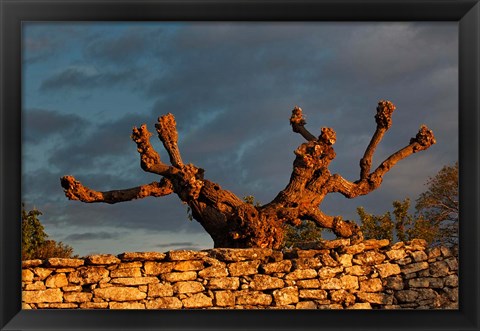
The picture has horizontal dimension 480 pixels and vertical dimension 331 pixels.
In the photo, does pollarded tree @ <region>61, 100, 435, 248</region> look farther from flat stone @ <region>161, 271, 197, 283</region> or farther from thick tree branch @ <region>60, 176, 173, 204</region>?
flat stone @ <region>161, 271, 197, 283</region>

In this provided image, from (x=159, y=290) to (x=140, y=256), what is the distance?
0.65 meters

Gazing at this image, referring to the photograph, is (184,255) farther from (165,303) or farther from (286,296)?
(286,296)

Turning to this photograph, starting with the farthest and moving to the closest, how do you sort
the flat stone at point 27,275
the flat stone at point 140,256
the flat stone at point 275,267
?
the flat stone at point 275,267
the flat stone at point 140,256
the flat stone at point 27,275

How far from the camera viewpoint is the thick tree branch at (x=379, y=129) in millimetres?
15125

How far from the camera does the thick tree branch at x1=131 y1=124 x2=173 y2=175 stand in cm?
1437

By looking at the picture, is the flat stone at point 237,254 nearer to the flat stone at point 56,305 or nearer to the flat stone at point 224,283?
the flat stone at point 224,283

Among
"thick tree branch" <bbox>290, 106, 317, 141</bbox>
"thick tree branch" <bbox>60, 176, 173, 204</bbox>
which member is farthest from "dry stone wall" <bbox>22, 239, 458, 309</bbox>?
"thick tree branch" <bbox>290, 106, 317, 141</bbox>

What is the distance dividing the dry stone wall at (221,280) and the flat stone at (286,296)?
0.02 metres

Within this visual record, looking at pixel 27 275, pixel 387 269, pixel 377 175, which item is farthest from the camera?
pixel 377 175

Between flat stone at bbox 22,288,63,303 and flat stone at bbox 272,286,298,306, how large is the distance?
3575 mm

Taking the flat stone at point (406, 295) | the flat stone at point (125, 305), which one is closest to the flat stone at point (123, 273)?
the flat stone at point (125, 305)

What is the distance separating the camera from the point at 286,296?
1153cm

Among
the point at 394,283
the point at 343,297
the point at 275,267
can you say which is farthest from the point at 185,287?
the point at 394,283

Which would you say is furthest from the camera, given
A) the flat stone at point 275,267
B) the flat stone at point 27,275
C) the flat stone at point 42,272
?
the flat stone at point 275,267
